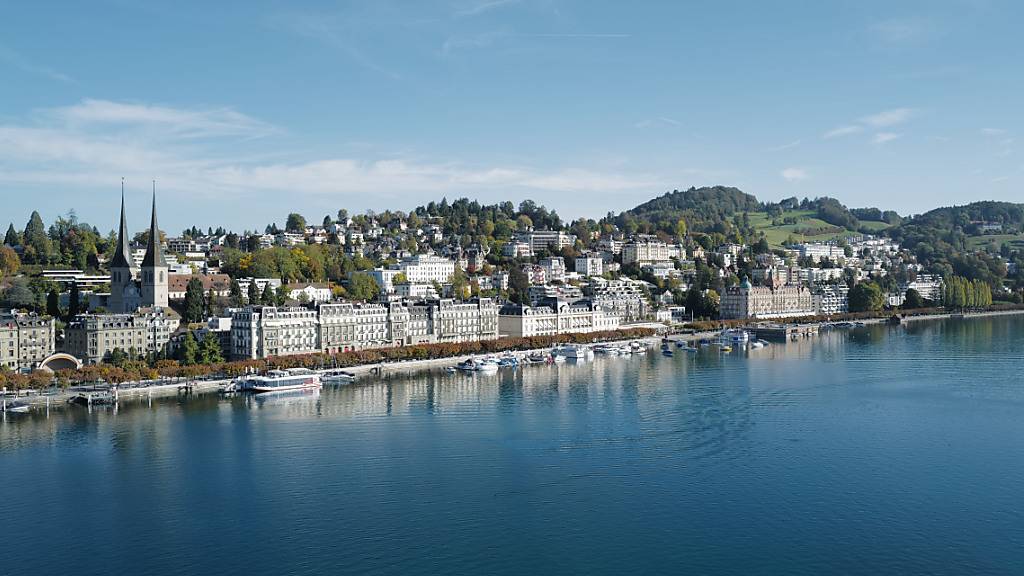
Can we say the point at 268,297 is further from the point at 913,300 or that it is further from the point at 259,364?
the point at 913,300

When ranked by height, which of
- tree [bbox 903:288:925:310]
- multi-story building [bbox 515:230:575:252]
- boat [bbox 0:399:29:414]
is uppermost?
multi-story building [bbox 515:230:575:252]

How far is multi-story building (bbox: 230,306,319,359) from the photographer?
89.0 feet

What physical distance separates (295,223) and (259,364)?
129 feet

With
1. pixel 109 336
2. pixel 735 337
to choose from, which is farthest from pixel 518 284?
pixel 109 336

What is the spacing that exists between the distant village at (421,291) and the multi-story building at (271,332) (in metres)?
0.04

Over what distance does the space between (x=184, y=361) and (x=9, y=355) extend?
4.30 m

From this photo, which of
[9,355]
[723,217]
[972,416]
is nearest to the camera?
[972,416]

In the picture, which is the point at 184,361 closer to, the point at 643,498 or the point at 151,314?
the point at 151,314

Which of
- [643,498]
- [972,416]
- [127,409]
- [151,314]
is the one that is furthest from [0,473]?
[972,416]

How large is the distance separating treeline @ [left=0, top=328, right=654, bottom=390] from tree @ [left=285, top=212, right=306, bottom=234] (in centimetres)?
3136

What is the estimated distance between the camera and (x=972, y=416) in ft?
62.3

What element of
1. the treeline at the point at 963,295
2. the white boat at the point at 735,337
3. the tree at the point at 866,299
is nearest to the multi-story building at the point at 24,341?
the white boat at the point at 735,337

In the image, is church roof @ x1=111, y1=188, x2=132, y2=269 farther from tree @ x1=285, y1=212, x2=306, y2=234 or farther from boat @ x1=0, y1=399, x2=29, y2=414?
tree @ x1=285, y1=212, x2=306, y2=234

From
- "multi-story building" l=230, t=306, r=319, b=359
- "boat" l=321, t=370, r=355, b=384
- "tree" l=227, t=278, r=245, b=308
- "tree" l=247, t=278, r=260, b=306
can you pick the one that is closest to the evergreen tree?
"tree" l=247, t=278, r=260, b=306
